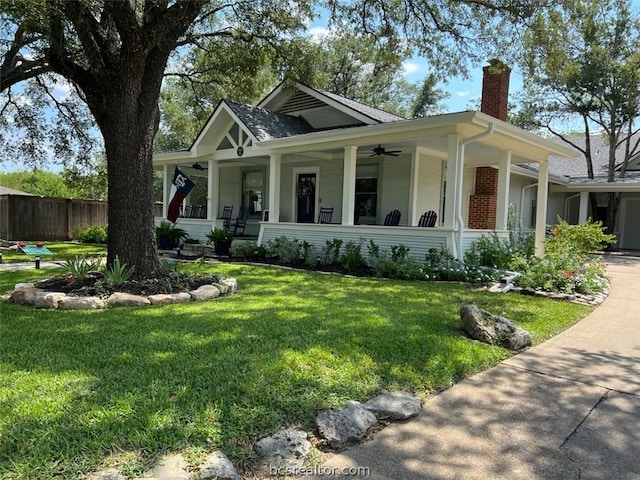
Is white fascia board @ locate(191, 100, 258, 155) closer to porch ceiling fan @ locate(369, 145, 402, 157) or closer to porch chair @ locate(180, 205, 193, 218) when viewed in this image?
porch ceiling fan @ locate(369, 145, 402, 157)

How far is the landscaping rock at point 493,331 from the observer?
15.1 feet

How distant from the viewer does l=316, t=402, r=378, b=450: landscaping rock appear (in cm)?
265

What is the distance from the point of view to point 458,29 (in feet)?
34.7

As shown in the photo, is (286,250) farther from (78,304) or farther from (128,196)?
(78,304)

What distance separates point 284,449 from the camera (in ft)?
8.17

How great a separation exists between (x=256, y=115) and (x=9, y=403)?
37.1 ft

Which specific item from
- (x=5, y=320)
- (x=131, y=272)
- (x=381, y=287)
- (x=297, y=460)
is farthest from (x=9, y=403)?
(x=381, y=287)

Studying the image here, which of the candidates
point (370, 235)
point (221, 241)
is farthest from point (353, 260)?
point (221, 241)

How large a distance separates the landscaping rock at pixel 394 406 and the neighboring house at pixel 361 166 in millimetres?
6109

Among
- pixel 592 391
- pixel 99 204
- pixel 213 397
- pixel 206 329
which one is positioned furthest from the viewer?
pixel 99 204

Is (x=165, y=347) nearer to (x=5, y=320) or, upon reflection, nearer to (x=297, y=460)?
(x=297, y=460)

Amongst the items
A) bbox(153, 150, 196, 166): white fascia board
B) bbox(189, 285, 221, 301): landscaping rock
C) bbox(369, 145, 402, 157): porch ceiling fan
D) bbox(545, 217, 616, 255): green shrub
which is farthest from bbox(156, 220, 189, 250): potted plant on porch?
bbox(545, 217, 616, 255): green shrub

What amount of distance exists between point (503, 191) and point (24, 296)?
9361mm

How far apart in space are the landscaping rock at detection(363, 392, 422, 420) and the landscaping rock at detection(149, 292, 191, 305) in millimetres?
3594
